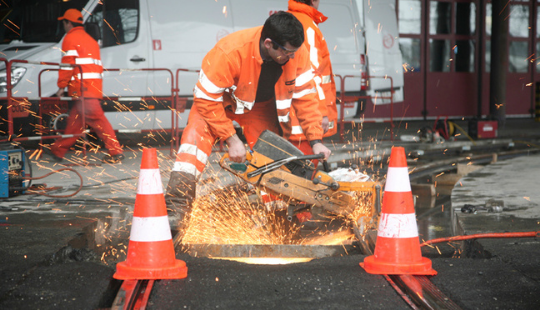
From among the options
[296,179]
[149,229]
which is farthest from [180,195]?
[149,229]

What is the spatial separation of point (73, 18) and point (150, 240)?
213 inches

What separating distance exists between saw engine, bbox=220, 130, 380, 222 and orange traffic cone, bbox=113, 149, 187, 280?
1046 millimetres

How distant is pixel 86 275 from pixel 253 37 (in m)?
2.08

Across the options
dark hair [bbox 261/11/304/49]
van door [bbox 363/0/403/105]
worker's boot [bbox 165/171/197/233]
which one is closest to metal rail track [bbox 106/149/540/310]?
worker's boot [bbox 165/171/197/233]

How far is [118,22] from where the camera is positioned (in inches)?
340

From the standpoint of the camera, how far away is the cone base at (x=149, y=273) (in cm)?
285

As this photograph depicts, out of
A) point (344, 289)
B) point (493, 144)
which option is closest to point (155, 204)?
point (344, 289)

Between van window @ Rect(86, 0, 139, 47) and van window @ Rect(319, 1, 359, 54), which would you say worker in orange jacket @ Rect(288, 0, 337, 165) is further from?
van window @ Rect(319, 1, 359, 54)

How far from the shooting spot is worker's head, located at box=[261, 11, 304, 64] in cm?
385

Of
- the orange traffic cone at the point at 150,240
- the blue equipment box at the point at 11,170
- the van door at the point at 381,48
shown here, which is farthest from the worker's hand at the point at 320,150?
the van door at the point at 381,48

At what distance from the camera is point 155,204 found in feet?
9.88

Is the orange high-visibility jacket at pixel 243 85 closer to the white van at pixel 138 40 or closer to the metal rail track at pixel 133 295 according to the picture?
the metal rail track at pixel 133 295

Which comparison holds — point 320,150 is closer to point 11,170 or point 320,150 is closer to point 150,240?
point 150,240

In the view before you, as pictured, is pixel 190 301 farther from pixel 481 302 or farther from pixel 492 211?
pixel 492 211
